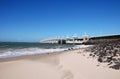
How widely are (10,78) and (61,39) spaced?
96.9m

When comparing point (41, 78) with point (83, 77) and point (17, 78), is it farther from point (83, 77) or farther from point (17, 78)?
point (83, 77)

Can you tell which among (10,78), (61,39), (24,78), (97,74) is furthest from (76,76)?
(61,39)

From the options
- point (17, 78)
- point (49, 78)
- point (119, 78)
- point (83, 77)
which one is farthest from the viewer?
point (17, 78)

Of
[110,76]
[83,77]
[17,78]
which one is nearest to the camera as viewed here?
[110,76]

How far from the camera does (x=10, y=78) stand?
600 centimetres

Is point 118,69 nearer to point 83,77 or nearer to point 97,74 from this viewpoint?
point 97,74

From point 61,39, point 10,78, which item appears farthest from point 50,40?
point 10,78

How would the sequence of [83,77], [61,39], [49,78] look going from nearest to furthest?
[83,77]
[49,78]
[61,39]

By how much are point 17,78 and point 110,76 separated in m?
3.34

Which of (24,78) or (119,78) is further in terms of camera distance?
(24,78)

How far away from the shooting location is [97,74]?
4.86 m

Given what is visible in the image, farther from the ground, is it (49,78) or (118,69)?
(118,69)

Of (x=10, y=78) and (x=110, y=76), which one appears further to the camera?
(x=10, y=78)

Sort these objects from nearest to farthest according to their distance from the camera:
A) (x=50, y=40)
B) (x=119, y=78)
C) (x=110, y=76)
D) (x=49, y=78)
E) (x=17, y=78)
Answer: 1. (x=119, y=78)
2. (x=110, y=76)
3. (x=49, y=78)
4. (x=17, y=78)
5. (x=50, y=40)
